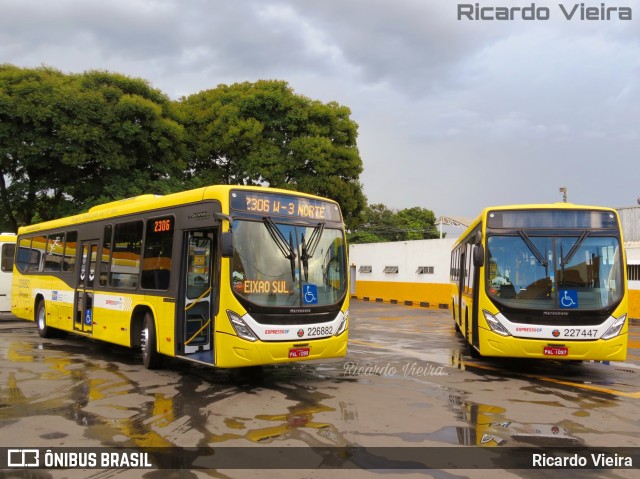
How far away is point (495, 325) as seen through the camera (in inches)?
374

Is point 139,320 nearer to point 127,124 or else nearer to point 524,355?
point 524,355

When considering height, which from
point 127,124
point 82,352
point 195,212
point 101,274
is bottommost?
point 82,352

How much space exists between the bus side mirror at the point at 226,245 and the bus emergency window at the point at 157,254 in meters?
1.92

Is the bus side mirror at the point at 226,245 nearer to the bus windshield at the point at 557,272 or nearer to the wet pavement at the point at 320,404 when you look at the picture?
the wet pavement at the point at 320,404

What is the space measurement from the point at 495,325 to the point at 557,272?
4.39 feet

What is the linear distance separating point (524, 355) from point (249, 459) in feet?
18.5

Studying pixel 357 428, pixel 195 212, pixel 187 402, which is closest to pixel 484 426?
pixel 357 428

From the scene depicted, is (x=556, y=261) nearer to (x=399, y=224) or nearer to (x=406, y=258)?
(x=406, y=258)

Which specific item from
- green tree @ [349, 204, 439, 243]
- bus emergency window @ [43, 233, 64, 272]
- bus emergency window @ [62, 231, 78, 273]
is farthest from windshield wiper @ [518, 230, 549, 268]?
green tree @ [349, 204, 439, 243]

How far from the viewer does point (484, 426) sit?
21.4 ft

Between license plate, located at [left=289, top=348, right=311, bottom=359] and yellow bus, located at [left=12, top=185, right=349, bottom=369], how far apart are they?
15 millimetres

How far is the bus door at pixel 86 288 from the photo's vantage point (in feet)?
40.2

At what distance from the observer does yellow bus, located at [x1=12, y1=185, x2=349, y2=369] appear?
322 inches

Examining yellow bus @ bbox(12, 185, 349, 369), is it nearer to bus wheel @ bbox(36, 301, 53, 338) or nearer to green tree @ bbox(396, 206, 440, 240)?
bus wheel @ bbox(36, 301, 53, 338)
